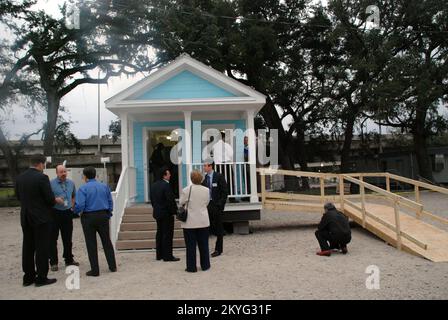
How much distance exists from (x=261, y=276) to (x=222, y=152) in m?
5.41

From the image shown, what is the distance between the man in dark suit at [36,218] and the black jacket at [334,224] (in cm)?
453

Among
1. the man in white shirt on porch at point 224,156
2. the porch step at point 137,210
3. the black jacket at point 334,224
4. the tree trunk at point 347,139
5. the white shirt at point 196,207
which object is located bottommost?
the black jacket at point 334,224

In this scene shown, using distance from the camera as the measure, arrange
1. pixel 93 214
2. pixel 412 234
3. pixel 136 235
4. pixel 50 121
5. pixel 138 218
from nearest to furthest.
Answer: pixel 93 214 < pixel 412 234 < pixel 136 235 < pixel 138 218 < pixel 50 121

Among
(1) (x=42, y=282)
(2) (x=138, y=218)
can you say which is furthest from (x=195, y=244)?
(2) (x=138, y=218)

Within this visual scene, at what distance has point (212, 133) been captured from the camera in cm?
1184

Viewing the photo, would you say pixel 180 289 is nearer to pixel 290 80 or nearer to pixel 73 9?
pixel 73 9

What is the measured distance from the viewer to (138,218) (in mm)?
9539

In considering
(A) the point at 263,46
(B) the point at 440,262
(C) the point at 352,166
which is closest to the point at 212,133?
(B) the point at 440,262

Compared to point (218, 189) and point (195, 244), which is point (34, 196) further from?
point (218, 189)

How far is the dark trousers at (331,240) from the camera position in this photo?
7711mm

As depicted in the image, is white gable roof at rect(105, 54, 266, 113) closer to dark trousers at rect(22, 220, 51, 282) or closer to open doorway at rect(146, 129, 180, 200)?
open doorway at rect(146, 129, 180, 200)

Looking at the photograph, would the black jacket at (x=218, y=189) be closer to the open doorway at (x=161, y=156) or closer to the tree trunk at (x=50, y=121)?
the open doorway at (x=161, y=156)

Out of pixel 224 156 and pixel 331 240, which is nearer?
pixel 331 240

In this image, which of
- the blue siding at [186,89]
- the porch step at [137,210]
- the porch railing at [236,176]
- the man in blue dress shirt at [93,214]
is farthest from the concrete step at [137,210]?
the man in blue dress shirt at [93,214]
